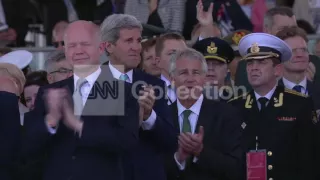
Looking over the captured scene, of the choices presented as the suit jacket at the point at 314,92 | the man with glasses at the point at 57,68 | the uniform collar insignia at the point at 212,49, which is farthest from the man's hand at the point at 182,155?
the suit jacket at the point at 314,92

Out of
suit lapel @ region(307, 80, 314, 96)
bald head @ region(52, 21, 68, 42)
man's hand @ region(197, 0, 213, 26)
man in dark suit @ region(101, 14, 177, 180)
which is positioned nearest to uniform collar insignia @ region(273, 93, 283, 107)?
suit lapel @ region(307, 80, 314, 96)

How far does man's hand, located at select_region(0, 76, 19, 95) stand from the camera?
24.9 feet

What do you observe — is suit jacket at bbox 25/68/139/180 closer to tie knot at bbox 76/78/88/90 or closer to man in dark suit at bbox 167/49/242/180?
tie knot at bbox 76/78/88/90

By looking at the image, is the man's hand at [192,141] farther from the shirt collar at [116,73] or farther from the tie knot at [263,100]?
the tie knot at [263,100]

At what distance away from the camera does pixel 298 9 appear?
12.9 meters

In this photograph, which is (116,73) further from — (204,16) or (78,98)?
(204,16)

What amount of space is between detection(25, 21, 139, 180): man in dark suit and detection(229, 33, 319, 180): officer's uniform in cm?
197

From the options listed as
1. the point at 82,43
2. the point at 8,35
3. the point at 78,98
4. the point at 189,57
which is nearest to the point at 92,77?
the point at 78,98

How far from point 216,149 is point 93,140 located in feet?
5.33

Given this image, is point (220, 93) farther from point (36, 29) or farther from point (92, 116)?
point (36, 29)

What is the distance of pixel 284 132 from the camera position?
8.33 m

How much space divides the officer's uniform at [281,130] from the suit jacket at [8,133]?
1994mm

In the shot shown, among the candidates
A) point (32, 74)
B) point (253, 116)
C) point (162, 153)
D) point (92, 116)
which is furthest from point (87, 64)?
point (32, 74)

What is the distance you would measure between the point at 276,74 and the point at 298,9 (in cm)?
450
